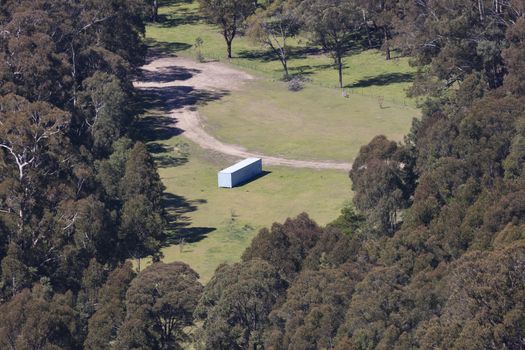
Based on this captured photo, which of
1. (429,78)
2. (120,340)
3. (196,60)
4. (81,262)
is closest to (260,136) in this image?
(429,78)

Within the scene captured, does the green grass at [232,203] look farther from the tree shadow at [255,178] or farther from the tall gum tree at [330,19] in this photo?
the tall gum tree at [330,19]

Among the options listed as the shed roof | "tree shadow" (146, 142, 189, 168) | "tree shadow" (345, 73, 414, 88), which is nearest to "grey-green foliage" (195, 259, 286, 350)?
the shed roof

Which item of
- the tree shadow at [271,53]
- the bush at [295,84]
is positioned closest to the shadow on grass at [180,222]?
the bush at [295,84]

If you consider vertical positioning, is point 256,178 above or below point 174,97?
below

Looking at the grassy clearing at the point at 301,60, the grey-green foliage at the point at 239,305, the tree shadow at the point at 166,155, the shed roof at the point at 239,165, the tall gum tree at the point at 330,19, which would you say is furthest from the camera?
the grassy clearing at the point at 301,60

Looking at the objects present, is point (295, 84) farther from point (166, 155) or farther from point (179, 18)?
point (179, 18)

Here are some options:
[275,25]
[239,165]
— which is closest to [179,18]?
[275,25]
